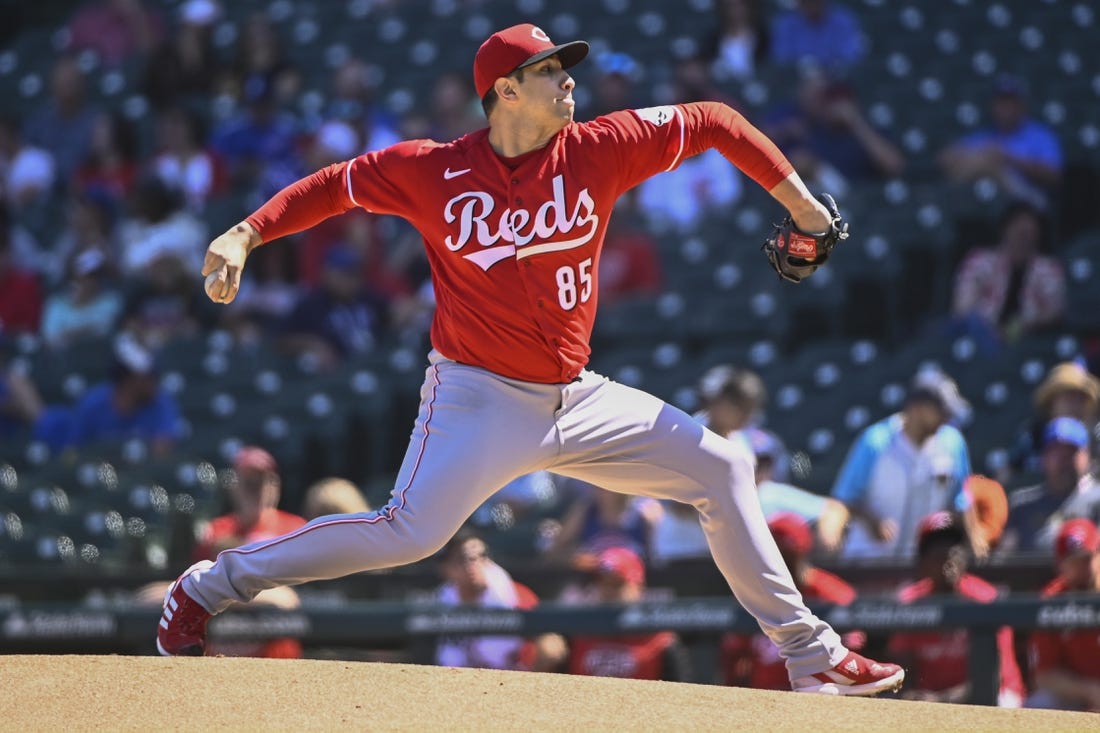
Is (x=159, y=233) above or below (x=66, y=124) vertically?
below

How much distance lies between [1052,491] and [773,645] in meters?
1.34

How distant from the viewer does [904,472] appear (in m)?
7.21

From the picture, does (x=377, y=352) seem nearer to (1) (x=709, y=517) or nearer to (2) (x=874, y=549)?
(2) (x=874, y=549)

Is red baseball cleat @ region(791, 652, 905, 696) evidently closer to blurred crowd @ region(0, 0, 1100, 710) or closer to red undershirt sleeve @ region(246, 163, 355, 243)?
blurred crowd @ region(0, 0, 1100, 710)

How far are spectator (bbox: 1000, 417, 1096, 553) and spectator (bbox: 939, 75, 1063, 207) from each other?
2.99m

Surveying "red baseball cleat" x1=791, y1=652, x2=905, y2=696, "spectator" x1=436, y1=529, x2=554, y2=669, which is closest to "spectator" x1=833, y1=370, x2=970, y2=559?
"spectator" x1=436, y1=529, x2=554, y2=669

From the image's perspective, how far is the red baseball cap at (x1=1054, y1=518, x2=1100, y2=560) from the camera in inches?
243

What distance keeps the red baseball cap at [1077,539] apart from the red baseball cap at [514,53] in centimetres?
282

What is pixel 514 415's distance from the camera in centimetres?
439

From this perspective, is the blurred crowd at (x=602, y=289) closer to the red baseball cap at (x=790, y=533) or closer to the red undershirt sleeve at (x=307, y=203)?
the red baseball cap at (x=790, y=533)

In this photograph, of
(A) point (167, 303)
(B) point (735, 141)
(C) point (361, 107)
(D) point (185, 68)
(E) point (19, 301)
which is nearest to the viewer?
(B) point (735, 141)

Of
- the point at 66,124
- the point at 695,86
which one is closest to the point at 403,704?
the point at 695,86

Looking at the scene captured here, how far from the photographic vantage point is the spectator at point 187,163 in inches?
467

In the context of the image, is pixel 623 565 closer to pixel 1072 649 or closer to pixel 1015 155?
pixel 1072 649
